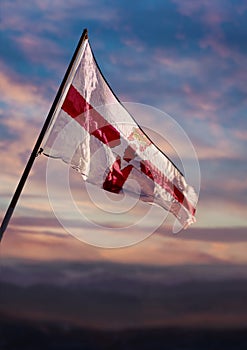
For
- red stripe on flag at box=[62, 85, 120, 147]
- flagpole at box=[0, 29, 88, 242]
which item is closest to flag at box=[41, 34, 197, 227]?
red stripe on flag at box=[62, 85, 120, 147]

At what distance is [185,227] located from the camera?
28266mm

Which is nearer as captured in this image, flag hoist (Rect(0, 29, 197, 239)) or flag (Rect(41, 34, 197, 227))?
flag hoist (Rect(0, 29, 197, 239))

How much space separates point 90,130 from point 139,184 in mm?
3090

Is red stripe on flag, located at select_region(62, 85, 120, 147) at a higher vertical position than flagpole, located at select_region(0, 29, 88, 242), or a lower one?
higher

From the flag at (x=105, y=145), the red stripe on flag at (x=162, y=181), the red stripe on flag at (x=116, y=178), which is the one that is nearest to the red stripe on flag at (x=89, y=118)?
the flag at (x=105, y=145)

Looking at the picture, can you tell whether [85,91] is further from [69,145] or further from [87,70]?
[69,145]

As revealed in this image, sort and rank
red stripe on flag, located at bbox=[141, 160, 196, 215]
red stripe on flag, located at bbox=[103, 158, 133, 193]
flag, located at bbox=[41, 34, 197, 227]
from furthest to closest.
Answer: red stripe on flag, located at bbox=[141, 160, 196, 215], red stripe on flag, located at bbox=[103, 158, 133, 193], flag, located at bbox=[41, 34, 197, 227]

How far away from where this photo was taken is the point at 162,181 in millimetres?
26562

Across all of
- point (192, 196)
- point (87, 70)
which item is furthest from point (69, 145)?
point (192, 196)

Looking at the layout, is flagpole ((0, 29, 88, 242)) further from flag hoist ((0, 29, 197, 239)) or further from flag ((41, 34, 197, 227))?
flag ((41, 34, 197, 227))

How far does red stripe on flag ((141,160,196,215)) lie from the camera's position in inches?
1027

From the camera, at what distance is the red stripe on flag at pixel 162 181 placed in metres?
26.1

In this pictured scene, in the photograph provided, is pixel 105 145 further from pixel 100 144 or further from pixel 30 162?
pixel 30 162

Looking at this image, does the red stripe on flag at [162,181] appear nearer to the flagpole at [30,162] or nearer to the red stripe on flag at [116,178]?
the red stripe on flag at [116,178]
